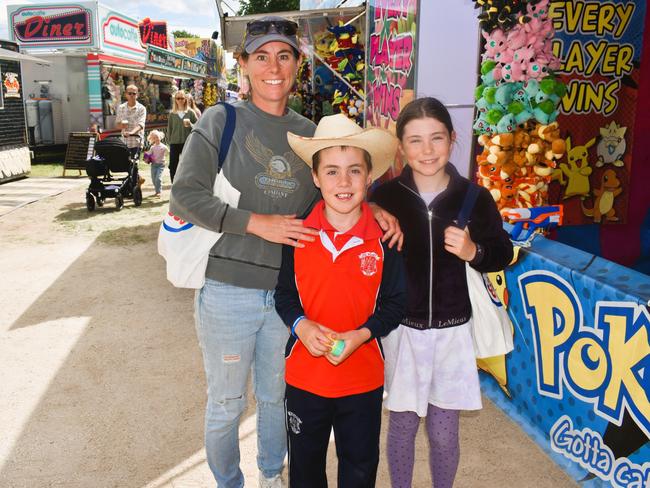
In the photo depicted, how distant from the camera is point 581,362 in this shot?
299cm

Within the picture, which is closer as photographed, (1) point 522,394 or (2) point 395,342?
(2) point 395,342

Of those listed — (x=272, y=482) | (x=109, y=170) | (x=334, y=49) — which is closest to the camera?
(x=272, y=482)

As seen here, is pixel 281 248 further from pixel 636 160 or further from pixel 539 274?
pixel 636 160

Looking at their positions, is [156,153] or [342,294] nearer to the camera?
[342,294]

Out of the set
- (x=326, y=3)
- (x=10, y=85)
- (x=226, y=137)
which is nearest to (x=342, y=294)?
(x=226, y=137)

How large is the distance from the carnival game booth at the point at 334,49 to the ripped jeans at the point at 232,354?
563cm

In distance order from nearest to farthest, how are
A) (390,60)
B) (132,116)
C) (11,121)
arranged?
1. (390,60)
2. (132,116)
3. (11,121)

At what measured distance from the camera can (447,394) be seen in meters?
2.44

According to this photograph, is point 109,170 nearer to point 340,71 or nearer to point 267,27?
point 340,71

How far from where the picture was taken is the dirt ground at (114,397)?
3084 mm

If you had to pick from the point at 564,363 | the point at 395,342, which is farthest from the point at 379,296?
the point at 564,363

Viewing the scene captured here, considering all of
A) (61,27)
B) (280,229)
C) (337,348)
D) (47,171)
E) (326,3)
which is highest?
(61,27)

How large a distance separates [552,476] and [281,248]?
204cm

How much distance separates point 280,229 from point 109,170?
29.7 feet
